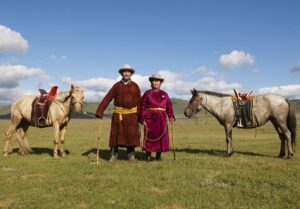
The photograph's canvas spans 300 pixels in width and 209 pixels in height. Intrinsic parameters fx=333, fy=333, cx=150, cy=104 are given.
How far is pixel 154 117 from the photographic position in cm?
1191

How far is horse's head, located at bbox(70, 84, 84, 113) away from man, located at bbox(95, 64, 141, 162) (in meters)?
0.94

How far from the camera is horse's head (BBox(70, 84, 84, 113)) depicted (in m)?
12.5

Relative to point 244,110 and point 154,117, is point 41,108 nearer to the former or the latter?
point 154,117

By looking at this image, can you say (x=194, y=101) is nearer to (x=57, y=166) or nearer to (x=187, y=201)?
(x=57, y=166)

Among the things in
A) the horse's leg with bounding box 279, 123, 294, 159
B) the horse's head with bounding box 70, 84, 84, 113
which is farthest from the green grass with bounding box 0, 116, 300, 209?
the horse's head with bounding box 70, 84, 84, 113

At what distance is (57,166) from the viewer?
36.5ft

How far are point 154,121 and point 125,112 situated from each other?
43.2 inches

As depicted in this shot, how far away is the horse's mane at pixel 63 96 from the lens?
13.2m

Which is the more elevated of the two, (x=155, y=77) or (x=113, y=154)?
(x=155, y=77)

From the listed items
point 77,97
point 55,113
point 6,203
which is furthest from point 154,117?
point 6,203

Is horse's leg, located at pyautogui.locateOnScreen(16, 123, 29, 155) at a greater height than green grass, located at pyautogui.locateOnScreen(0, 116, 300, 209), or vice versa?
horse's leg, located at pyautogui.locateOnScreen(16, 123, 29, 155)

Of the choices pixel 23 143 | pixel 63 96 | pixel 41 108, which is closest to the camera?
pixel 63 96

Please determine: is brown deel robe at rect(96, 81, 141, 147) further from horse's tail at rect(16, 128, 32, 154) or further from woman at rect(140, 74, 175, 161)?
horse's tail at rect(16, 128, 32, 154)

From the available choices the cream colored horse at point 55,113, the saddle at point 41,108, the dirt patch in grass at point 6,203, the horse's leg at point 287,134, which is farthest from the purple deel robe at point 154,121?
the dirt patch in grass at point 6,203
